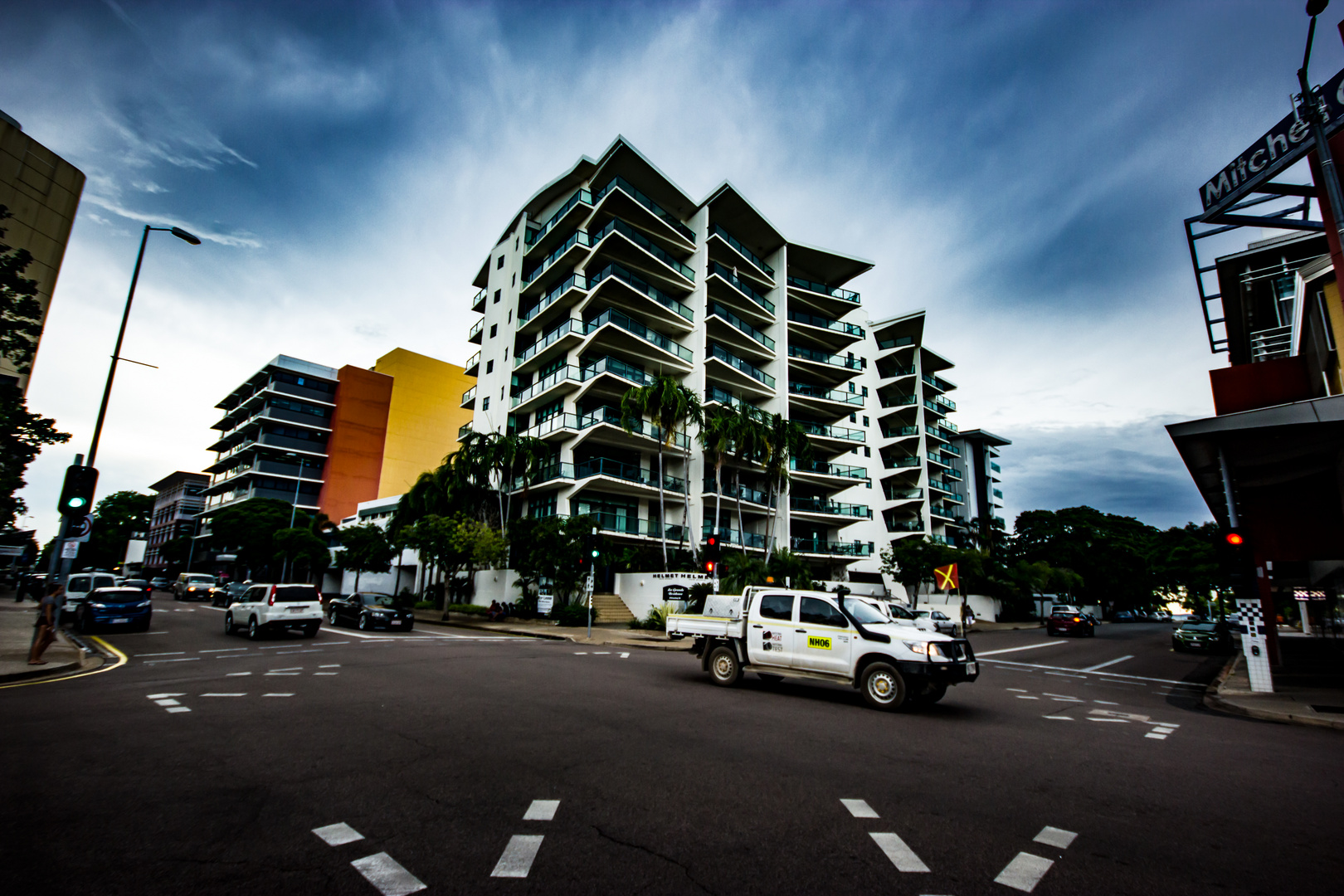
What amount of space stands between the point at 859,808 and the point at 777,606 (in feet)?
22.5

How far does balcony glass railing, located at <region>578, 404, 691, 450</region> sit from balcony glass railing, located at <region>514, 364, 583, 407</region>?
2335 mm

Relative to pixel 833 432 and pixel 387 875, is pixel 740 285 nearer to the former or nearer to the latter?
pixel 833 432

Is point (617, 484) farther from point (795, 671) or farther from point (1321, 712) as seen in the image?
point (1321, 712)

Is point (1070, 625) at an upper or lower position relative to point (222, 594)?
upper

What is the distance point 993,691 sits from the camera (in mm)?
13445

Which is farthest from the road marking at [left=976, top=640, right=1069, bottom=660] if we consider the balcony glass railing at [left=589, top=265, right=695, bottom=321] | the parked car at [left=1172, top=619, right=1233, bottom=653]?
the balcony glass railing at [left=589, top=265, right=695, bottom=321]

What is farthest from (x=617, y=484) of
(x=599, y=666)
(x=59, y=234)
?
(x=59, y=234)

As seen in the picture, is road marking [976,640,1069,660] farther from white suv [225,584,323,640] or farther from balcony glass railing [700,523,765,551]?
white suv [225,584,323,640]

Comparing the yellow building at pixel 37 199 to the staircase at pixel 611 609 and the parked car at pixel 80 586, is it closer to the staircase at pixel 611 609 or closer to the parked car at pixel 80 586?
the parked car at pixel 80 586

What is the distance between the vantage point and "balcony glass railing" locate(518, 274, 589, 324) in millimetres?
40938

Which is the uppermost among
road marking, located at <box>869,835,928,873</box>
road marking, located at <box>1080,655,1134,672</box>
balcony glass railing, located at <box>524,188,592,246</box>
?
balcony glass railing, located at <box>524,188,592,246</box>

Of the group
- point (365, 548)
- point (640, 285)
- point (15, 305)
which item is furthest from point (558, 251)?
point (15, 305)

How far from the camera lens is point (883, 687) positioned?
411 inches

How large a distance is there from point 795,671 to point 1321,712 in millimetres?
9219
